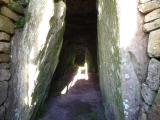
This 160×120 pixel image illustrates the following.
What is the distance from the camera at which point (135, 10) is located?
6.75 ft

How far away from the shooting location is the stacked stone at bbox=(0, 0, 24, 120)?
2412 millimetres

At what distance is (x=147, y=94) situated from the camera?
1.81m

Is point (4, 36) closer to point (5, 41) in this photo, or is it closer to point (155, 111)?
point (5, 41)

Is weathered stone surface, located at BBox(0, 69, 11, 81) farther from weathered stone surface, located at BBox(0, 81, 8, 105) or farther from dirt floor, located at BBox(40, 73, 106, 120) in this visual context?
dirt floor, located at BBox(40, 73, 106, 120)

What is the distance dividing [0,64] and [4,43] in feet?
1.20

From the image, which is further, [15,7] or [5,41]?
[15,7]

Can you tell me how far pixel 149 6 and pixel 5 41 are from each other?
7.63 ft

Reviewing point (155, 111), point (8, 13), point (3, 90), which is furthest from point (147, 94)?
point (8, 13)

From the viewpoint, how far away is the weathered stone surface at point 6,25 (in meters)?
2.40

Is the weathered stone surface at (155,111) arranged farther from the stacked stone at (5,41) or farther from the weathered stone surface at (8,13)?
the weathered stone surface at (8,13)

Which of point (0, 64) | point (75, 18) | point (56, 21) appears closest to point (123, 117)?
point (0, 64)

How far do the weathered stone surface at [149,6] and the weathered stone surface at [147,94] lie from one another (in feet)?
3.19

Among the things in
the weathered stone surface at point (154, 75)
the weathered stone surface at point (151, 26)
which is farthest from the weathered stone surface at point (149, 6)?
the weathered stone surface at point (154, 75)

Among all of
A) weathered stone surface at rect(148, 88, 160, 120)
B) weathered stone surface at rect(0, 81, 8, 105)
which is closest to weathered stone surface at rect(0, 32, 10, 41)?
weathered stone surface at rect(0, 81, 8, 105)
